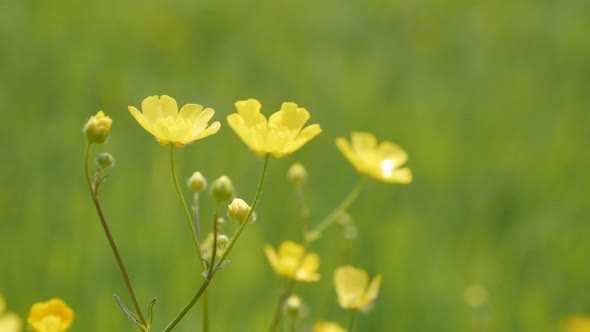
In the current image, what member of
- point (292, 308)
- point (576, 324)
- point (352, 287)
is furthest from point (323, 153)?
point (292, 308)

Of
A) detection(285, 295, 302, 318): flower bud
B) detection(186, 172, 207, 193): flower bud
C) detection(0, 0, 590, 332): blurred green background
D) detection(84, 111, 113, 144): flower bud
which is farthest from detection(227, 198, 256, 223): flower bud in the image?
detection(0, 0, 590, 332): blurred green background

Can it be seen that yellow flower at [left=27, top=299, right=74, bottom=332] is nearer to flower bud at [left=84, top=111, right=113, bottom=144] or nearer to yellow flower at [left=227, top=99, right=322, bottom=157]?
flower bud at [left=84, top=111, right=113, bottom=144]

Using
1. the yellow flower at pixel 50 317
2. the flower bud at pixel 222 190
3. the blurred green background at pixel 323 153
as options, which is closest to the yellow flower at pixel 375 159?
the flower bud at pixel 222 190

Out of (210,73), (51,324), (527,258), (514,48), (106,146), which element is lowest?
Answer: (51,324)

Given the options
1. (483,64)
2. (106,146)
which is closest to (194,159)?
(106,146)

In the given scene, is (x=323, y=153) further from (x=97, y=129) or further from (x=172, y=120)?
(x=97, y=129)

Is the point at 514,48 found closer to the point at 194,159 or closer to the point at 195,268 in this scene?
the point at 194,159
